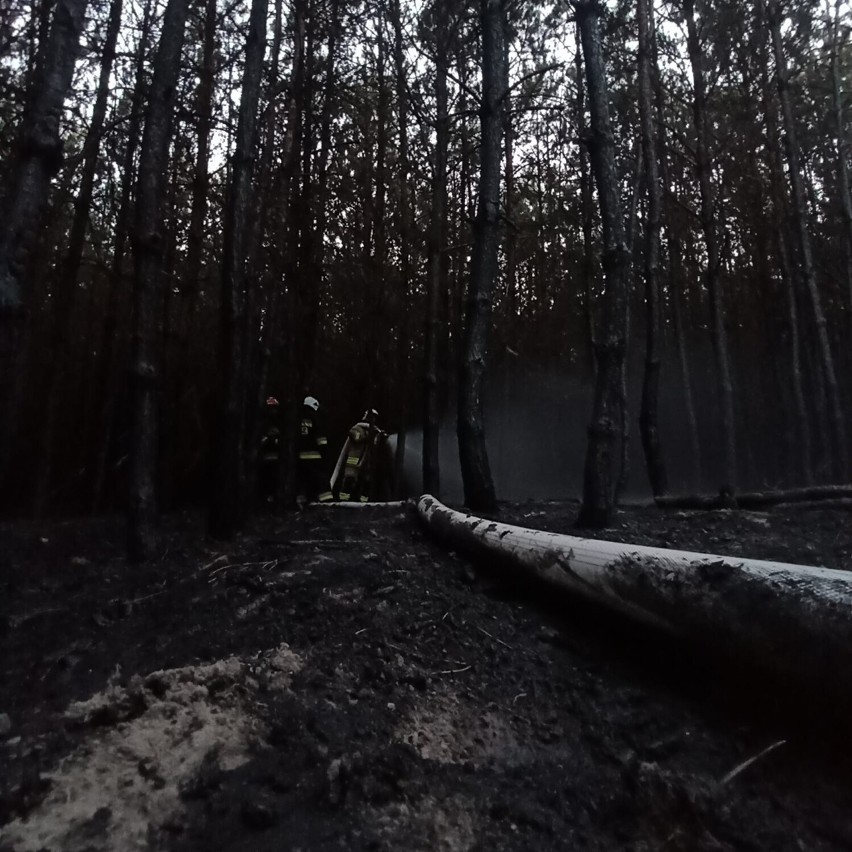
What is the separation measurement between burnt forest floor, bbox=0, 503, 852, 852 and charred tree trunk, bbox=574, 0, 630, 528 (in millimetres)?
2505

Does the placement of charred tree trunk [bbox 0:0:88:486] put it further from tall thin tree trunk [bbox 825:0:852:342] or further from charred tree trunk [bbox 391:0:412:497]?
tall thin tree trunk [bbox 825:0:852:342]

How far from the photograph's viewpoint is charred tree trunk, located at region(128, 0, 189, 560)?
6.01 metres

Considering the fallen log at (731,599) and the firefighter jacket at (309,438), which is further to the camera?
the firefighter jacket at (309,438)

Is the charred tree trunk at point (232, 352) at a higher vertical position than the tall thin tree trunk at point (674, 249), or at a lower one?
lower

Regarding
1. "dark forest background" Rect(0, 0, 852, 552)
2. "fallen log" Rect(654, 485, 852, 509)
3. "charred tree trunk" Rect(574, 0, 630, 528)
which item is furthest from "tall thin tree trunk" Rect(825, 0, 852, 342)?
"charred tree trunk" Rect(574, 0, 630, 528)

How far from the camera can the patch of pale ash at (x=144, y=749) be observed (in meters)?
2.27

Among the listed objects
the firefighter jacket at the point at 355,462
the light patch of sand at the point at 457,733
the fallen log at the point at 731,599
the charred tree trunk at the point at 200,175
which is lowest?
the light patch of sand at the point at 457,733

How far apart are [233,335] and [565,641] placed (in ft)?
14.4

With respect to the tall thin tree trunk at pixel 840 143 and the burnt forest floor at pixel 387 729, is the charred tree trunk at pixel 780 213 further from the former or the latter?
the burnt forest floor at pixel 387 729

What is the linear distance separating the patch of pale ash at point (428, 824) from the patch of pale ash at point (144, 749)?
2.07ft

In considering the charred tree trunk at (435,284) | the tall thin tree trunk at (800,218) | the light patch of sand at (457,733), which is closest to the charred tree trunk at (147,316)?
the light patch of sand at (457,733)

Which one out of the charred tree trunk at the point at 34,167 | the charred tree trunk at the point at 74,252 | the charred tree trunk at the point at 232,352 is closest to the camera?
the charred tree trunk at the point at 34,167

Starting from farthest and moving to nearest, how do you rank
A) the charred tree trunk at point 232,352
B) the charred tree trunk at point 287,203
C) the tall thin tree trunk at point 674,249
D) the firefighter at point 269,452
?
the tall thin tree trunk at point 674,249 < the firefighter at point 269,452 < the charred tree trunk at point 287,203 < the charred tree trunk at point 232,352

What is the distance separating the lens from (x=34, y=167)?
4566mm
